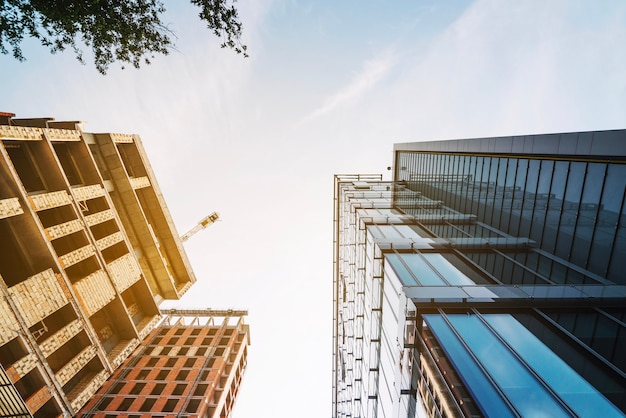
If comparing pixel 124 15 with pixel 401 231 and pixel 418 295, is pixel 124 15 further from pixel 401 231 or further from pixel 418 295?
pixel 401 231

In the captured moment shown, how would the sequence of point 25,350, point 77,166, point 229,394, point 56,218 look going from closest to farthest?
point 25,350 → point 56,218 → point 77,166 → point 229,394

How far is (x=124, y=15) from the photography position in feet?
33.7

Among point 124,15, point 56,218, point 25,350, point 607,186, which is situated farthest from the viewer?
point 56,218

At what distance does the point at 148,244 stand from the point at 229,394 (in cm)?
3410

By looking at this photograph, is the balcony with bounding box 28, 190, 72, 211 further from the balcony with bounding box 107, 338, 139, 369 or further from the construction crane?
the construction crane

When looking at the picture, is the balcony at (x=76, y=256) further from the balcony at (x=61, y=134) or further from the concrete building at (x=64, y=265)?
the balcony at (x=61, y=134)

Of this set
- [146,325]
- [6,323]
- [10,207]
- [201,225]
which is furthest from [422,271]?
[201,225]

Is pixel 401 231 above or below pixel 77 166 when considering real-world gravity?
below

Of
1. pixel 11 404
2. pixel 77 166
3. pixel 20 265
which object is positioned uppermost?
pixel 77 166

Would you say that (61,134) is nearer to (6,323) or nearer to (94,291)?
(94,291)

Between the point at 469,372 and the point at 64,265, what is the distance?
2198cm

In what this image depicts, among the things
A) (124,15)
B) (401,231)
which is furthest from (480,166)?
(124,15)

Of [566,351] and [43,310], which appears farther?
[43,310]

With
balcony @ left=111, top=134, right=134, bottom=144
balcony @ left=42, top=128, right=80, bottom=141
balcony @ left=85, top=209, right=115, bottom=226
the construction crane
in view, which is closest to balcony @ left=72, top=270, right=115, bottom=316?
balcony @ left=85, top=209, right=115, bottom=226
